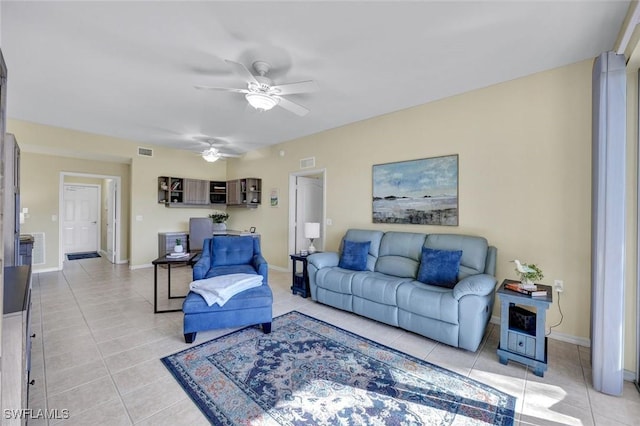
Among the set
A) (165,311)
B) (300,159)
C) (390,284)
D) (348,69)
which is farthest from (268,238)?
(348,69)

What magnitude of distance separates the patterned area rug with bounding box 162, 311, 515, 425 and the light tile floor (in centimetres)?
14

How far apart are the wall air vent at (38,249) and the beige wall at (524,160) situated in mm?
6709

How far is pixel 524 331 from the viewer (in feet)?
7.58

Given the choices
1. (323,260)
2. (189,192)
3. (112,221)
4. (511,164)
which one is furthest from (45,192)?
(511,164)

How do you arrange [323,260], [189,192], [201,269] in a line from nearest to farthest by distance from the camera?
[201,269] → [323,260] → [189,192]

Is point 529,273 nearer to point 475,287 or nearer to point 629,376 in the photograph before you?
point 475,287

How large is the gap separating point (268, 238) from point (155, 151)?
3254 millimetres

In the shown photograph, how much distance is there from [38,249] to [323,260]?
6.02 m

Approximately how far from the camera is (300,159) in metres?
5.41

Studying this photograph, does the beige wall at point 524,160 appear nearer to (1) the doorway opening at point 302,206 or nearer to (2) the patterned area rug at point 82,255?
(1) the doorway opening at point 302,206

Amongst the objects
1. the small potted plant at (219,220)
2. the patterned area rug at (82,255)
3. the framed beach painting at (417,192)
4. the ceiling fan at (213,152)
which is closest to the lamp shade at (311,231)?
the framed beach painting at (417,192)

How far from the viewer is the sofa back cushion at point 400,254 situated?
131 inches

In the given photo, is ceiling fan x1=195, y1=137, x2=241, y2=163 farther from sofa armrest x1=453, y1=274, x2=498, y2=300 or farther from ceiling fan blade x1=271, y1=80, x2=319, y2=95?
sofa armrest x1=453, y1=274, x2=498, y2=300

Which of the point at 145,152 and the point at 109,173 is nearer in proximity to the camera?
the point at 145,152
